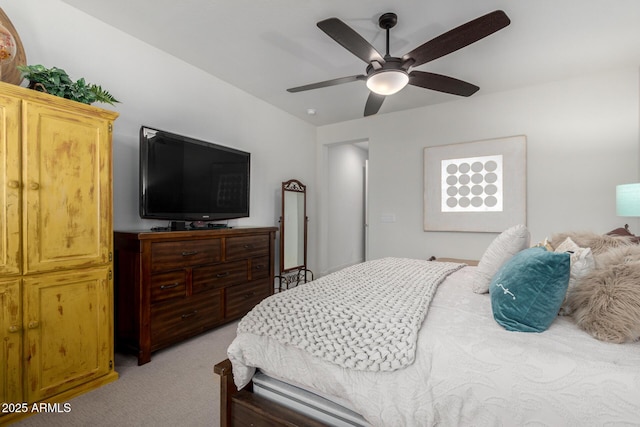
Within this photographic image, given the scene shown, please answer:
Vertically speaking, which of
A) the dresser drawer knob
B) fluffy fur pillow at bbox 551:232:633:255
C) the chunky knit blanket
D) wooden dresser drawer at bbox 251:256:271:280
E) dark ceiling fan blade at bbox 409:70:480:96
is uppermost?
dark ceiling fan blade at bbox 409:70:480:96

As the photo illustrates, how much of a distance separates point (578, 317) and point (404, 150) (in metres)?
3.48

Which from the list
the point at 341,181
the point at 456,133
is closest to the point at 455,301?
the point at 456,133

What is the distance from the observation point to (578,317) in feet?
3.43

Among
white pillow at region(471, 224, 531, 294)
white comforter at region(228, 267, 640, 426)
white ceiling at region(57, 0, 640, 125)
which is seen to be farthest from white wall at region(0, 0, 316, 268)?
white pillow at region(471, 224, 531, 294)

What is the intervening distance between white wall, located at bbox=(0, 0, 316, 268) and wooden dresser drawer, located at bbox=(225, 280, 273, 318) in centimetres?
84

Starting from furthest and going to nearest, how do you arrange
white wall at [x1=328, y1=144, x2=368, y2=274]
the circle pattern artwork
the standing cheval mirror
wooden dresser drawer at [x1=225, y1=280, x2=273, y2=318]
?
white wall at [x1=328, y1=144, x2=368, y2=274] → the standing cheval mirror → the circle pattern artwork → wooden dresser drawer at [x1=225, y1=280, x2=273, y2=318]

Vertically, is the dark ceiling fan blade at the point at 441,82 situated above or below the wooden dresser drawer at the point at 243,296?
above

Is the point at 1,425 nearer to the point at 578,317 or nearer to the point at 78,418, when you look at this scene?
the point at 78,418

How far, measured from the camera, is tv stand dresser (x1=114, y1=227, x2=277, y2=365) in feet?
7.10

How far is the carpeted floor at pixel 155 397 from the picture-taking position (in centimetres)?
158

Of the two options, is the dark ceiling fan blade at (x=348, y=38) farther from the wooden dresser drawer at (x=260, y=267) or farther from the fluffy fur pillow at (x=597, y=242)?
the wooden dresser drawer at (x=260, y=267)

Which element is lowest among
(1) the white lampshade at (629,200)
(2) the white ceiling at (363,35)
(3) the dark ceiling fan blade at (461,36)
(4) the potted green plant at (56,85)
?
(1) the white lampshade at (629,200)

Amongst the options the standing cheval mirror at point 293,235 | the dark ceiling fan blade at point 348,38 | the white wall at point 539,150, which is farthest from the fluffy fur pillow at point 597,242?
the standing cheval mirror at point 293,235

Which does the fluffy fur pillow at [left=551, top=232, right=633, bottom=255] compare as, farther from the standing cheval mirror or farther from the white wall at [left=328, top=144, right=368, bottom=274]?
the white wall at [left=328, top=144, right=368, bottom=274]
